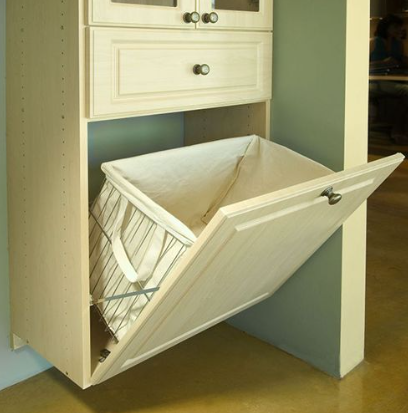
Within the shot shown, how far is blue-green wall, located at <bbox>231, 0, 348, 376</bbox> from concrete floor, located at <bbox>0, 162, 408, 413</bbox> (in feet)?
0.43

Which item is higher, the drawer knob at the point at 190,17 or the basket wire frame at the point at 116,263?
the drawer knob at the point at 190,17

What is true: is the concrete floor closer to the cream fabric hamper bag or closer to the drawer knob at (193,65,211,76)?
the cream fabric hamper bag

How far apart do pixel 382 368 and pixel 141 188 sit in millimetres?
1209

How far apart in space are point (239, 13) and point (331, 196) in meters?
0.78

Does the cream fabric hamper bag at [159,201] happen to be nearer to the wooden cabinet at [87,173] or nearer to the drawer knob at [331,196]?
the wooden cabinet at [87,173]

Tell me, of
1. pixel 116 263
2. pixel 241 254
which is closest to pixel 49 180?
pixel 116 263

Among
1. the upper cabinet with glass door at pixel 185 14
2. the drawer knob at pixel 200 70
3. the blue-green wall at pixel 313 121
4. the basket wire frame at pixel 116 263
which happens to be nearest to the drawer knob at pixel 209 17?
the upper cabinet with glass door at pixel 185 14

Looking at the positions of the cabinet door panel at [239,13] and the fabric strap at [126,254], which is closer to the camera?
the fabric strap at [126,254]

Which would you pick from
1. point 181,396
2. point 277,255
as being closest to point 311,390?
point 181,396

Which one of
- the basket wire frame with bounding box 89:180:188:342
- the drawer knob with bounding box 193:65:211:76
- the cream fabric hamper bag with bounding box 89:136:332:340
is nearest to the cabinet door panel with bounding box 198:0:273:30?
the drawer knob with bounding box 193:65:211:76

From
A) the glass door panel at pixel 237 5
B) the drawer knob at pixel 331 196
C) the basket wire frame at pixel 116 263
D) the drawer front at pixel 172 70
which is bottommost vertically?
the basket wire frame at pixel 116 263

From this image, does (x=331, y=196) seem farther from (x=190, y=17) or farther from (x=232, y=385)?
(x=232, y=385)

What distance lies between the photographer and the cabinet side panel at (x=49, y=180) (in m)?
1.92

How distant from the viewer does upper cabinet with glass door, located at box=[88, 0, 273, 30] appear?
6.14 feet
